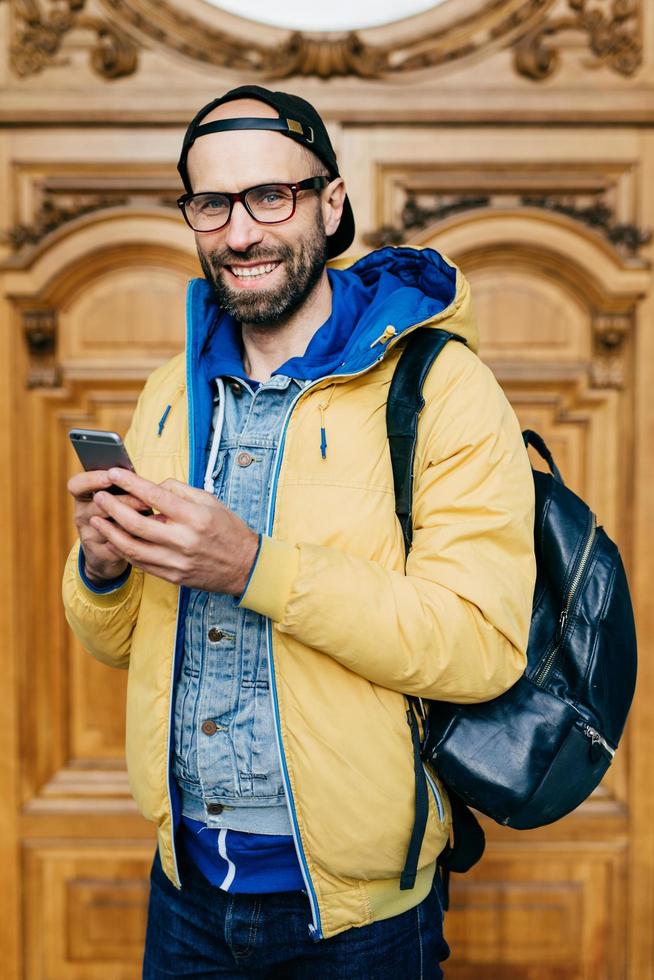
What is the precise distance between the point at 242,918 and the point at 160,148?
1.66 m

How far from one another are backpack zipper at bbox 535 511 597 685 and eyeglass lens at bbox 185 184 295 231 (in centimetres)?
66

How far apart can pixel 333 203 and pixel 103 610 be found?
0.75m

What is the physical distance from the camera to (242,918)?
133cm

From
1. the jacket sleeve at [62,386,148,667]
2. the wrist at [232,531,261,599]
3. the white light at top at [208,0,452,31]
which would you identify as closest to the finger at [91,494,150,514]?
the wrist at [232,531,261,599]

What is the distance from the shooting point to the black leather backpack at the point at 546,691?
4.10 ft

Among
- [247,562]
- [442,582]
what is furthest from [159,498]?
[442,582]

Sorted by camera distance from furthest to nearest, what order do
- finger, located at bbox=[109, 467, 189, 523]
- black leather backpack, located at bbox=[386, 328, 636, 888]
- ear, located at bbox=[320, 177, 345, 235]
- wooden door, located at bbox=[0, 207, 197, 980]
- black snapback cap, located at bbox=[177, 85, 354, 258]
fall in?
1. wooden door, located at bbox=[0, 207, 197, 980]
2. ear, located at bbox=[320, 177, 345, 235]
3. black snapback cap, located at bbox=[177, 85, 354, 258]
4. black leather backpack, located at bbox=[386, 328, 636, 888]
5. finger, located at bbox=[109, 467, 189, 523]

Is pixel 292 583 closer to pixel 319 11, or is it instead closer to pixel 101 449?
pixel 101 449

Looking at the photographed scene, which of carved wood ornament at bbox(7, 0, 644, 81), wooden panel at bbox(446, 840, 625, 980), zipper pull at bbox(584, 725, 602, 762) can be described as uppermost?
carved wood ornament at bbox(7, 0, 644, 81)

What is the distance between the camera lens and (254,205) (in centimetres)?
137

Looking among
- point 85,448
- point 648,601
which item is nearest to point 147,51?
point 85,448

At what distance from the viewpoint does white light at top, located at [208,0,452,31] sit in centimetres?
211

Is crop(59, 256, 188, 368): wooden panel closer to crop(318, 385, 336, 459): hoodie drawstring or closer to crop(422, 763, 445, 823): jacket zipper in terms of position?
crop(318, 385, 336, 459): hoodie drawstring

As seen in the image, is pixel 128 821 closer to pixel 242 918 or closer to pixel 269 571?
pixel 242 918
